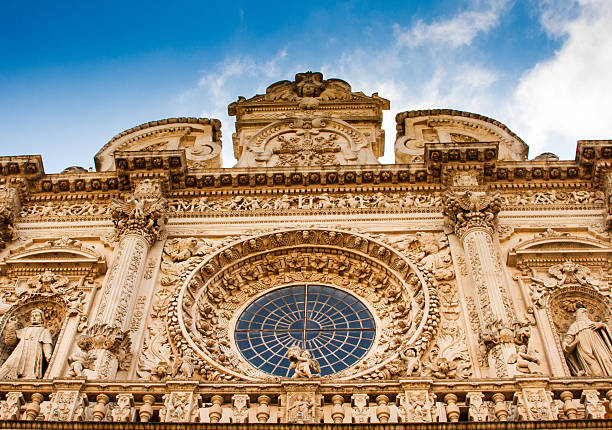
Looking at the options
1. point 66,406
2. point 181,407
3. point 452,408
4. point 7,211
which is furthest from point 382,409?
point 7,211

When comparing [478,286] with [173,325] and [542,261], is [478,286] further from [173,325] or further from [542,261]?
[173,325]

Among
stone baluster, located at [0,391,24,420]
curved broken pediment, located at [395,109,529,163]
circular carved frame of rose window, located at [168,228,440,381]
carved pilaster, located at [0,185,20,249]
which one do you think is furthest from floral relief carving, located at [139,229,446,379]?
curved broken pediment, located at [395,109,529,163]

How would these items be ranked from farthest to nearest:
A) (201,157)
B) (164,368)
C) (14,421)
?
(201,157) < (164,368) < (14,421)

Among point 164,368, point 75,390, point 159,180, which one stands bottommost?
point 75,390

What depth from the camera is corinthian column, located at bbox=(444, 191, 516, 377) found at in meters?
12.0

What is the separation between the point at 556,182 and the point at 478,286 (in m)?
4.45

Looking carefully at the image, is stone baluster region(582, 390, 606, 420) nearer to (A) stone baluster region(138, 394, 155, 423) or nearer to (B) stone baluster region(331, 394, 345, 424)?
(B) stone baluster region(331, 394, 345, 424)

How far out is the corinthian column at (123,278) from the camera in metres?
12.3

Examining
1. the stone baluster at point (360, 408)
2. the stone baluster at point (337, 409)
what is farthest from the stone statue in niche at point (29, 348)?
the stone baluster at point (360, 408)

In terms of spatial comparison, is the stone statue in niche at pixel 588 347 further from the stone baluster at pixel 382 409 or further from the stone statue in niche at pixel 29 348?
the stone statue in niche at pixel 29 348

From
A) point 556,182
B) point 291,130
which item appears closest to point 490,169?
point 556,182

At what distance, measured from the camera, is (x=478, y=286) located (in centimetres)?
1354

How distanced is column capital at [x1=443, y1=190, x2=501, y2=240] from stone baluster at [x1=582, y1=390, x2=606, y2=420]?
5.07 metres

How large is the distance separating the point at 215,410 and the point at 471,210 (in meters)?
7.05
